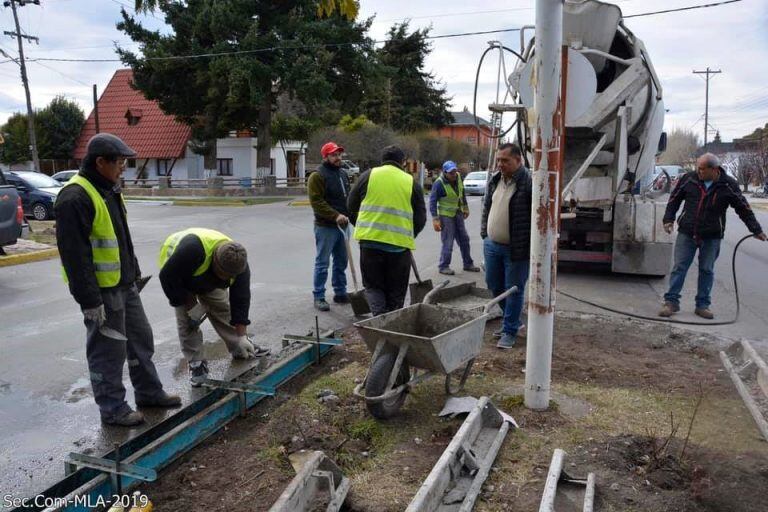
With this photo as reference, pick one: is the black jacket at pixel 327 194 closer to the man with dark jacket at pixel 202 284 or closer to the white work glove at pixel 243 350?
the white work glove at pixel 243 350

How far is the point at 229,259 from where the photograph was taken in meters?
4.34

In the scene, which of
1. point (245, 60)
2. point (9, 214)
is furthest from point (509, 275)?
point (245, 60)

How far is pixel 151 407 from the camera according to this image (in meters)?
4.58

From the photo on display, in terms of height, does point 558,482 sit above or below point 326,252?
below

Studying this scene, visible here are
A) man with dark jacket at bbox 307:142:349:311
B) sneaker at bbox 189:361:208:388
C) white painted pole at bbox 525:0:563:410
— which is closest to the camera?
white painted pole at bbox 525:0:563:410

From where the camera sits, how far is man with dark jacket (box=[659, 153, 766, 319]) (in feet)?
23.0

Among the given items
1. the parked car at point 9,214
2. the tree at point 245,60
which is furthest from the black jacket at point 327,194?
the tree at point 245,60

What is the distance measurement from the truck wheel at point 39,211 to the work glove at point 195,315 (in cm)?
1625

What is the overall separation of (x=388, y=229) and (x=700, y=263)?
13.0ft

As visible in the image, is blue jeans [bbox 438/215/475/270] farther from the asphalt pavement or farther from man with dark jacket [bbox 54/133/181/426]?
man with dark jacket [bbox 54/133/181/426]

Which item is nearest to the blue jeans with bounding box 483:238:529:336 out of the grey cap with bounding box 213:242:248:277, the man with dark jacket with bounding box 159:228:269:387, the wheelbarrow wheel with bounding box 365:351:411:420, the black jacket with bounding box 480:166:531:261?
the black jacket with bounding box 480:166:531:261

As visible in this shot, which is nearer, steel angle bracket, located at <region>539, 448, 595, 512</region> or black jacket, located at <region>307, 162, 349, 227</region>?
steel angle bracket, located at <region>539, 448, 595, 512</region>

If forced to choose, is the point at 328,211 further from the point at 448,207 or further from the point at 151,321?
the point at 448,207

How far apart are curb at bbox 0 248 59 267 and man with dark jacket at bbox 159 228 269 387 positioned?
7092 mm
